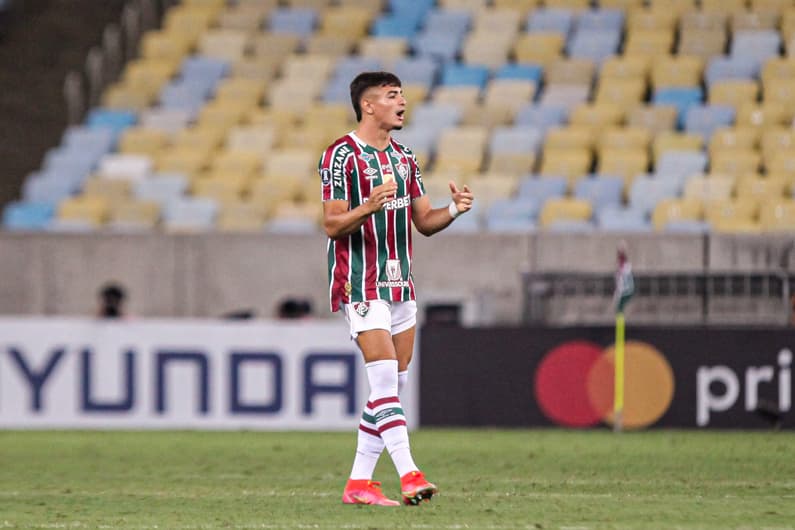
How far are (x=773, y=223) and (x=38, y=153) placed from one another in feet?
33.2

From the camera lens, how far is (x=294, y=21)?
23.2 metres

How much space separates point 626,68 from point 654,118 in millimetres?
1110

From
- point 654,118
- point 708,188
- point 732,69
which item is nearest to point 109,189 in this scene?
point 654,118

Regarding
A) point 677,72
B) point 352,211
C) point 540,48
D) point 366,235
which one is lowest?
point 366,235

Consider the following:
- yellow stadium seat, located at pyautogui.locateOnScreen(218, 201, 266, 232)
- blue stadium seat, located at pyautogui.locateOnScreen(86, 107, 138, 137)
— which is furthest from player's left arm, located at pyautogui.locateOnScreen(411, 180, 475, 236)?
blue stadium seat, located at pyautogui.locateOnScreen(86, 107, 138, 137)

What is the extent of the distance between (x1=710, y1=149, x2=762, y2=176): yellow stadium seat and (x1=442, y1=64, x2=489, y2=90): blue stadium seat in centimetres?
375

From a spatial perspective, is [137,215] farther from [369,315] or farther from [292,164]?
[369,315]

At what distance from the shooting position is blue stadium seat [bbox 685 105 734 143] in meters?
19.6

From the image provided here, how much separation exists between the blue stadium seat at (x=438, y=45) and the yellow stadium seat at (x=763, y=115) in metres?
4.32

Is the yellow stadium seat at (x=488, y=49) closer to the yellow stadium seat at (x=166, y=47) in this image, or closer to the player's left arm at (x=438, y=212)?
the yellow stadium seat at (x=166, y=47)

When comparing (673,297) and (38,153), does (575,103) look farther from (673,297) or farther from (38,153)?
(38,153)

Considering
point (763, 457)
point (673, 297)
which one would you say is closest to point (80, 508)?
point (763, 457)

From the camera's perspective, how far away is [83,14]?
82.2 ft

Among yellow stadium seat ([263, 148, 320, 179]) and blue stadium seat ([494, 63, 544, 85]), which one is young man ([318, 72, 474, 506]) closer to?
yellow stadium seat ([263, 148, 320, 179])
